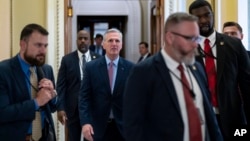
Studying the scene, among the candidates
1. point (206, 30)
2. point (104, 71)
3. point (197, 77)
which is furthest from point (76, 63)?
point (197, 77)

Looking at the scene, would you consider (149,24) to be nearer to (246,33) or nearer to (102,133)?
(246,33)

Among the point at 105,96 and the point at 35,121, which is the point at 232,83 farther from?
the point at 35,121

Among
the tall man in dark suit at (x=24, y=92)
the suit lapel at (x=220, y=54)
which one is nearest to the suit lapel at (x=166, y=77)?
the tall man in dark suit at (x=24, y=92)

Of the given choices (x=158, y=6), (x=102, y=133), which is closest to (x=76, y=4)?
(x=158, y=6)

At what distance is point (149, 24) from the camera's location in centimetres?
1041

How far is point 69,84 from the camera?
5270 mm

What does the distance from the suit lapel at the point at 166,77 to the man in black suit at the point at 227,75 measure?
0.96 meters

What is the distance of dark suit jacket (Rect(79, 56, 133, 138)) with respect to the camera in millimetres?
4023

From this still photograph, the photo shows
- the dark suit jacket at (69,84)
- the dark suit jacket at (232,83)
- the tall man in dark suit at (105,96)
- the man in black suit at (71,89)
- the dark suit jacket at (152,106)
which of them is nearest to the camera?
the dark suit jacket at (152,106)

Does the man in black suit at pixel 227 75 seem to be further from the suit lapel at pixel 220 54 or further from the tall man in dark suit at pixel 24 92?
the tall man in dark suit at pixel 24 92

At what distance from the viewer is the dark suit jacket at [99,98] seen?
13.2 ft

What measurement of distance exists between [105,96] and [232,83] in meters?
1.22

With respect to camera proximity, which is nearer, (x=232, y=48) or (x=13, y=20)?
(x=232, y=48)

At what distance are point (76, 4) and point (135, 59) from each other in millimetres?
2018
